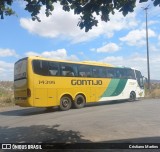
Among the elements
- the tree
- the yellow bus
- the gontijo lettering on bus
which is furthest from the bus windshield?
the tree

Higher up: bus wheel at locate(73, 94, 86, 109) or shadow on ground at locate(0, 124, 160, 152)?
bus wheel at locate(73, 94, 86, 109)

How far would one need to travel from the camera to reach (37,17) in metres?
9.30

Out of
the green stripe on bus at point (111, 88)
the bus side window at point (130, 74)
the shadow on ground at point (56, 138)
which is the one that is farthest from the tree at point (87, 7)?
the bus side window at point (130, 74)

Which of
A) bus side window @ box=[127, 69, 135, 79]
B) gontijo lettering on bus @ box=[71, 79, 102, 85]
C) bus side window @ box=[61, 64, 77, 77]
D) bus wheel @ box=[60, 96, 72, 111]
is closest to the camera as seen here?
bus wheel @ box=[60, 96, 72, 111]

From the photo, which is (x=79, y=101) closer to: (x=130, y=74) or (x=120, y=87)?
(x=120, y=87)

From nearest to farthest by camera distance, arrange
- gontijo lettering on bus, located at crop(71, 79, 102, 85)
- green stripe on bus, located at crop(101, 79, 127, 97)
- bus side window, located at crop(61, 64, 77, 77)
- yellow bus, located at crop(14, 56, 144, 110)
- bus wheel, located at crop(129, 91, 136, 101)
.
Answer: yellow bus, located at crop(14, 56, 144, 110), bus side window, located at crop(61, 64, 77, 77), gontijo lettering on bus, located at crop(71, 79, 102, 85), green stripe on bus, located at crop(101, 79, 127, 97), bus wheel, located at crop(129, 91, 136, 101)

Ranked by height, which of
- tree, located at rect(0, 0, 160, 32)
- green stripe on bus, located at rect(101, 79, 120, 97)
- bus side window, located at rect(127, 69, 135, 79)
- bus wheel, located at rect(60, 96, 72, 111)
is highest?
tree, located at rect(0, 0, 160, 32)

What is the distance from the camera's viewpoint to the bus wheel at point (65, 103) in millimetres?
20375

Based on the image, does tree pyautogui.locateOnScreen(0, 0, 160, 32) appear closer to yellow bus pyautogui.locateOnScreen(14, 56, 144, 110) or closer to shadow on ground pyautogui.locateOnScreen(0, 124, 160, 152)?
shadow on ground pyautogui.locateOnScreen(0, 124, 160, 152)

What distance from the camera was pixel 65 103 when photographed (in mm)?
20641

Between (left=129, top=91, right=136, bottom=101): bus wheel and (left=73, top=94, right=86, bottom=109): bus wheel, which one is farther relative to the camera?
(left=129, top=91, right=136, bottom=101): bus wheel

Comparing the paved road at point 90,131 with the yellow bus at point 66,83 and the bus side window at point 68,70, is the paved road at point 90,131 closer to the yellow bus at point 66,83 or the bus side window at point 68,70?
the yellow bus at point 66,83

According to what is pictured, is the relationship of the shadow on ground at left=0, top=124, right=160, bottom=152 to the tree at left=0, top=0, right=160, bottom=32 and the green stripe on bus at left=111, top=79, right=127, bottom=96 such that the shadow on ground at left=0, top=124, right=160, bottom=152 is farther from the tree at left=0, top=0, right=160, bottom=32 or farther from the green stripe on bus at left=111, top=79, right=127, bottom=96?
the green stripe on bus at left=111, top=79, right=127, bottom=96

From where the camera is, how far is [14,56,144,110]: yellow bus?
61.5 ft
